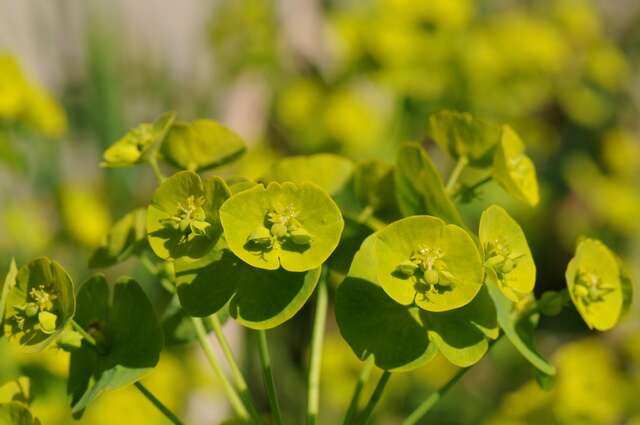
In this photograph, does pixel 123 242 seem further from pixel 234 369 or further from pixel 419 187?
pixel 419 187

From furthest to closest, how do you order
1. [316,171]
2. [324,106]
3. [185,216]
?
1. [324,106]
2. [316,171]
3. [185,216]

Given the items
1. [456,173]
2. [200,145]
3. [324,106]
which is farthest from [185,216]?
[324,106]

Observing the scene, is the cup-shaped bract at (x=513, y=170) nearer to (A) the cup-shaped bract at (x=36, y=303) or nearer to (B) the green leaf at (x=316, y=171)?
(B) the green leaf at (x=316, y=171)

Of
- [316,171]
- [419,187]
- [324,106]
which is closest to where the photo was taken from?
[419,187]

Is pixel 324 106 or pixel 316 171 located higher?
pixel 316 171

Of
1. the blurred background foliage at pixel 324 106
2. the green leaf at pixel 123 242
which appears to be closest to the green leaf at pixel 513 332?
the green leaf at pixel 123 242

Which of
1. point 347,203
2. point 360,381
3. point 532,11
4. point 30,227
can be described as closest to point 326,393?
point 30,227
